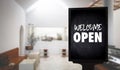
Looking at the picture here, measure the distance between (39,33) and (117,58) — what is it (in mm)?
10054

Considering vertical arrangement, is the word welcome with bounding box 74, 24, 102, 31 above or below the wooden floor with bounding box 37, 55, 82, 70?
above

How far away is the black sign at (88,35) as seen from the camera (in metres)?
1.37

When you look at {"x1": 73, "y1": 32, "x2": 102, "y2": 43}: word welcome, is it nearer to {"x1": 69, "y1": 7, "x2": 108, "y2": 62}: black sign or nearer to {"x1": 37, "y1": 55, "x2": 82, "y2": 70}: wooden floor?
{"x1": 69, "y1": 7, "x2": 108, "y2": 62}: black sign

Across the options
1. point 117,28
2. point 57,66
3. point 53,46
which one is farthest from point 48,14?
point 117,28

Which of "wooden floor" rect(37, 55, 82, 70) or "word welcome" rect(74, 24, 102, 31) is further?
"wooden floor" rect(37, 55, 82, 70)

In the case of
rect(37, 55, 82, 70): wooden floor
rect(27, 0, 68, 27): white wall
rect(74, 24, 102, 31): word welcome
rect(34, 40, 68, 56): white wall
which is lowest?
rect(37, 55, 82, 70): wooden floor

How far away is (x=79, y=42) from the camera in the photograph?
1.40 m

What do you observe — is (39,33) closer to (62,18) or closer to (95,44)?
(62,18)

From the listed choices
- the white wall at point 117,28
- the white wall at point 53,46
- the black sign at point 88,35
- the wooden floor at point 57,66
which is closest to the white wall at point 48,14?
the white wall at point 53,46

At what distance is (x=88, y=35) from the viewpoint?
4.52 feet

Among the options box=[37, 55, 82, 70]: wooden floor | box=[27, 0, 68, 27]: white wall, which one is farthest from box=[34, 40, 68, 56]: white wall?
box=[37, 55, 82, 70]: wooden floor

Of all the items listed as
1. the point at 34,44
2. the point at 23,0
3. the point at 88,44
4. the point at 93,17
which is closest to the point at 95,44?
the point at 88,44

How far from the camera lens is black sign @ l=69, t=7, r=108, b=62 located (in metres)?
1.37

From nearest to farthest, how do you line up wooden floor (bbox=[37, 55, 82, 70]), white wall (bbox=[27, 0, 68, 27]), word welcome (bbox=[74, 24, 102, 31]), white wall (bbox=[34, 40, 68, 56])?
word welcome (bbox=[74, 24, 102, 31]) → wooden floor (bbox=[37, 55, 82, 70]) → white wall (bbox=[34, 40, 68, 56]) → white wall (bbox=[27, 0, 68, 27])
